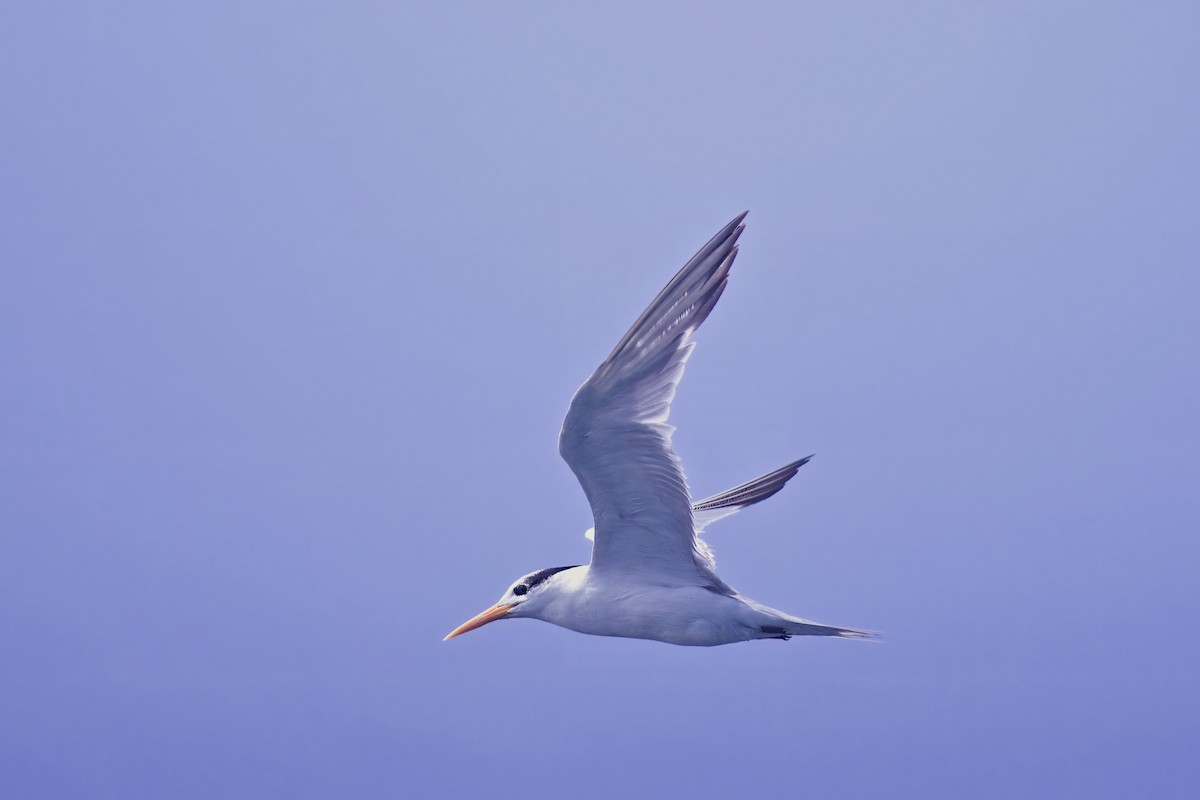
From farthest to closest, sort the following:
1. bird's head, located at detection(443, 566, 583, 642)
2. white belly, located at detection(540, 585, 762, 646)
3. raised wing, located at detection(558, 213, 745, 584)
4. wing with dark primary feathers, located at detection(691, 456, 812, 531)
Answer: wing with dark primary feathers, located at detection(691, 456, 812, 531)
bird's head, located at detection(443, 566, 583, 642)
white belly, located at detection(540, 585, 762, 646)
raised wing, located at detection(558, 213, 745, 584)

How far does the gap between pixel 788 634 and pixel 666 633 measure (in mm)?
523

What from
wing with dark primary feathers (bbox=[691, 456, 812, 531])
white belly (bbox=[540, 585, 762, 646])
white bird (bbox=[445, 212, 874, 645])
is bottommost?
white belly (bbox=[540, 585, 762, 646])

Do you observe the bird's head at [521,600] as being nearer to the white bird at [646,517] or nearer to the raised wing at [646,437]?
the white bird at [646,517]

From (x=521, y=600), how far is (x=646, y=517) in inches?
33.1

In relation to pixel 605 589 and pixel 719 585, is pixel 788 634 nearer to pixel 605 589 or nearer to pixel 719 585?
pixel 719 585

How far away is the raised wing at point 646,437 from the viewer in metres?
3.77

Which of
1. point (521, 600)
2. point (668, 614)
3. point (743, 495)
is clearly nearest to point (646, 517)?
point (668, 614)

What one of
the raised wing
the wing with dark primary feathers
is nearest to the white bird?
the raised wing

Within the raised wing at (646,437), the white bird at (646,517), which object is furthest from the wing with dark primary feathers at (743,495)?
the raised wing at (646,437)

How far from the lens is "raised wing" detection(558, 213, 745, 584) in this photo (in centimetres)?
377

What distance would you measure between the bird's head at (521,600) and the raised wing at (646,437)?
0.30m

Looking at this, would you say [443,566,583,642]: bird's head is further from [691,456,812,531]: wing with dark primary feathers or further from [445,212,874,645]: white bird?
[691,456,812,531]: wing with dark primary feathers

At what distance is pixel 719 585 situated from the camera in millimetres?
4480

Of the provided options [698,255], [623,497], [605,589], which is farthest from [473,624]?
[698,255]
